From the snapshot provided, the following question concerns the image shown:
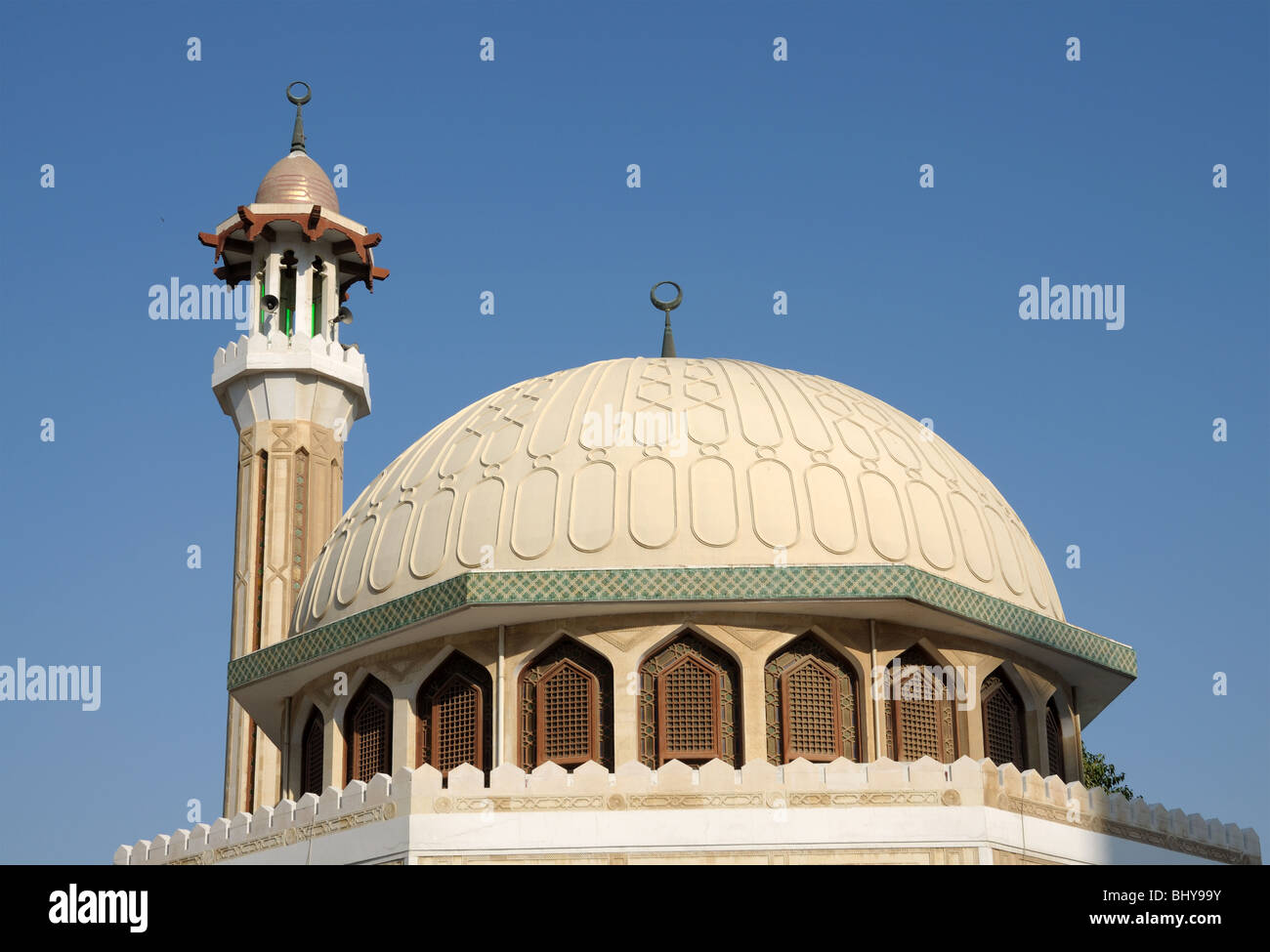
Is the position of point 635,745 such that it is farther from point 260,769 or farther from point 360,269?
point 360,269

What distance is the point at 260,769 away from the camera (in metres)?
27.7

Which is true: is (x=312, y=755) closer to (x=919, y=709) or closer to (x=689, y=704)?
(x=689, y=704)

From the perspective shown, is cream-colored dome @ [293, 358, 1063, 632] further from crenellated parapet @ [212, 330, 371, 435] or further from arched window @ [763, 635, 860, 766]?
crenellated parapet @ [212, 330, 371, 435]

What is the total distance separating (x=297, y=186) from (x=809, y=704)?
54.2 feet

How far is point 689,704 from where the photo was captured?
20.2 meters

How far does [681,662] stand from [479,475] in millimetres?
3656

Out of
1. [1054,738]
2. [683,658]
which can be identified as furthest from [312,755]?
[1054,738]

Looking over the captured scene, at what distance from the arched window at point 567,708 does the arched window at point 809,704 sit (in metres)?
1.73

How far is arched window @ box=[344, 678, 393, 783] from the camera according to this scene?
2128 centimetres

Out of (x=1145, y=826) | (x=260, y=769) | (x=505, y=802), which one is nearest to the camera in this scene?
(x=505, y=802)
